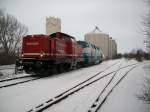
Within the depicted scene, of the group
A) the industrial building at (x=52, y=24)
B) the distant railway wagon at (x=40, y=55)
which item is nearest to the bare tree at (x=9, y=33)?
the industrial building at (x=52, y=24)

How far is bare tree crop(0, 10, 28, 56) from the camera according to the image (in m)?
51.5

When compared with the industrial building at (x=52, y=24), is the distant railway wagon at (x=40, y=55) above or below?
below

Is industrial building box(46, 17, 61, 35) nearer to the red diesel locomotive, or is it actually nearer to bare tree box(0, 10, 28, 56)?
bare tree box(0, 10, 28, 56)

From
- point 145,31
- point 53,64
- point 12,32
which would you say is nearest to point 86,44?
point 53,64

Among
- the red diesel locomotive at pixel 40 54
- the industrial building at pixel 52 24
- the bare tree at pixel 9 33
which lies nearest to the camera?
the red diesel locomotive at pixel 40 54

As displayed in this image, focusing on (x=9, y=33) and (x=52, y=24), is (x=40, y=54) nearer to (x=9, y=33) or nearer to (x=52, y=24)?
(x=9, y=33)

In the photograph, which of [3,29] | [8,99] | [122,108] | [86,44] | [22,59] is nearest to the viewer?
[122,108]

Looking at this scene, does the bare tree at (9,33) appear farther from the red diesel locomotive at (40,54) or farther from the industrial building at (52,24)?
the red diesel locomotive at (40,54)

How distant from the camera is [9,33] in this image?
2192 inches

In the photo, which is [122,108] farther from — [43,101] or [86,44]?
[86,44]

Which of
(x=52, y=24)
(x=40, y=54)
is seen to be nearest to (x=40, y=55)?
(x=40, y=54)

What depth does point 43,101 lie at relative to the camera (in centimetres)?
881

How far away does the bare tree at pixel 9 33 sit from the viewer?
5147 centimetres

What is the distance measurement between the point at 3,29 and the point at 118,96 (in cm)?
4698
